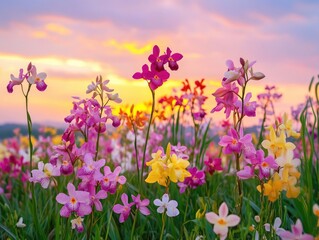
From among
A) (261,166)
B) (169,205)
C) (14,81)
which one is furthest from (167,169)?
(14,81)

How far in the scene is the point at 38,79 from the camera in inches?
102

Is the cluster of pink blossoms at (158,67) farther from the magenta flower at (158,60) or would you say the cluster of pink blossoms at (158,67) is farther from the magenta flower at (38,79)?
the magenta flower at (38,79)

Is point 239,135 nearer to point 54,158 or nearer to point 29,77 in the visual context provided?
point 54,158

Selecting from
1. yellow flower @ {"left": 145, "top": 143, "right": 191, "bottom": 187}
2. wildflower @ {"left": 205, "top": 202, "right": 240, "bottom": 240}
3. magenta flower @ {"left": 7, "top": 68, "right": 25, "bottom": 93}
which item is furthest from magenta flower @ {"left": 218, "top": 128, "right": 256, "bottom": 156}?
magenta flower @ {"left": 7, "top": 68, "right": 25, "bottom": 93}

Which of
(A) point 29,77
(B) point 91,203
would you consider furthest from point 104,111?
(B) point 91,203

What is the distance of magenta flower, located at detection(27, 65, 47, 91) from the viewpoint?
2.57 metres

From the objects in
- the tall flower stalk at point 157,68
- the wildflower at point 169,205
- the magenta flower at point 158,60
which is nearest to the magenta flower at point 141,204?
the wildflower at point 169,205

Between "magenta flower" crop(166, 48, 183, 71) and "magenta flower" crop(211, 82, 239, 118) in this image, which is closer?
"magenta flower" crop(211, 82, 239, 118)

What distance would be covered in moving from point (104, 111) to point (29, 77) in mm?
395

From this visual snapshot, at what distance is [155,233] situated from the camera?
322cm

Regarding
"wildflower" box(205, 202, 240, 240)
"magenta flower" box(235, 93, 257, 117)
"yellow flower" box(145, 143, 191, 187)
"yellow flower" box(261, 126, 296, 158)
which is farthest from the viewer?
"magenta flower" box(235, 93, 257, 117)

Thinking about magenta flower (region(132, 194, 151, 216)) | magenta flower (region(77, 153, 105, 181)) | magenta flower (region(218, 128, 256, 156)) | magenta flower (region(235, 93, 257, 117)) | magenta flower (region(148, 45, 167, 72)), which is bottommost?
magenta flower (region(132, 194, 151, 216))

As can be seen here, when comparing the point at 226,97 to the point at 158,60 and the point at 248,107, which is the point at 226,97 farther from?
the point at 158,60

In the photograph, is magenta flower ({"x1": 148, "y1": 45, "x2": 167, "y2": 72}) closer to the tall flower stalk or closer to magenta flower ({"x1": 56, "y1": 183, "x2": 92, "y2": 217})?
the tall flower stalk
